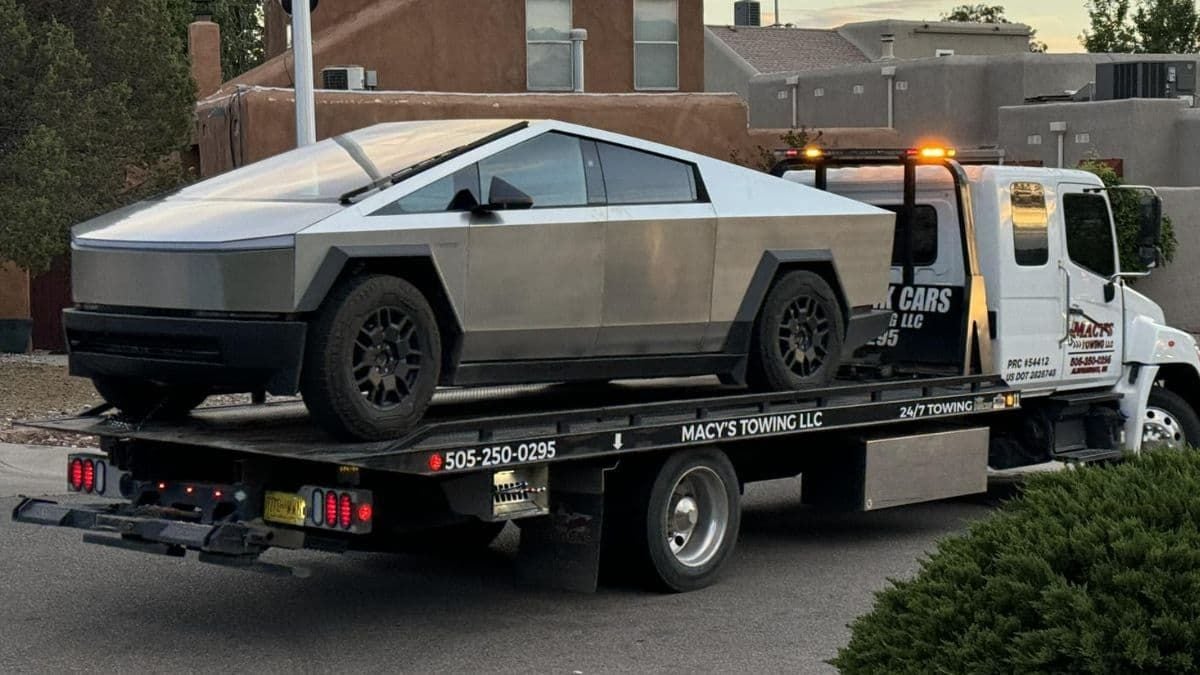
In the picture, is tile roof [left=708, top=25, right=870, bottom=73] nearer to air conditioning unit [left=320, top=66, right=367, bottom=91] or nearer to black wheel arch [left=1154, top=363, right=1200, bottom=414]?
air conditioning unit [left=320, top=66, right=367, bottom=91]

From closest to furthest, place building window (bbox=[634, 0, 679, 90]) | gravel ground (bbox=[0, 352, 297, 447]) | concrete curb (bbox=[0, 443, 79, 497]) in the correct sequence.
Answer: concrete curb (bbox=[0, 443, 79, 497]) → gravel ground (bbox=[0, 352, 297, 447]) → building window (bbox=[634, 0, 679, 90])

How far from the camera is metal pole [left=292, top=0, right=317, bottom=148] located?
1438 cm

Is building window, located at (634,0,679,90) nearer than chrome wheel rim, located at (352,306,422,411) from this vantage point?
No

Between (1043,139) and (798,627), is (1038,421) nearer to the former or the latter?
(798,627)

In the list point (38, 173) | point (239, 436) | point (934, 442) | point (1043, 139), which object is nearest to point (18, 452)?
point (38, 173)

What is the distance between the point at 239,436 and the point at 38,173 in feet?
35.5

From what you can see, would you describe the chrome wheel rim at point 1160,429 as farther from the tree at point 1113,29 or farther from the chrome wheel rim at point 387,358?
the tree at point 1113,29

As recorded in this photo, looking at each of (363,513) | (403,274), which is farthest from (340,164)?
(363,513)

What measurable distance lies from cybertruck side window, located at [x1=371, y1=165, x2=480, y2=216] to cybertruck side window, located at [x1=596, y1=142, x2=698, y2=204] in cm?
87

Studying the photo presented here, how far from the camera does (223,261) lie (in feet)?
25.0

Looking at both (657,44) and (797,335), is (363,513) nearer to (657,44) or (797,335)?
(797,335)

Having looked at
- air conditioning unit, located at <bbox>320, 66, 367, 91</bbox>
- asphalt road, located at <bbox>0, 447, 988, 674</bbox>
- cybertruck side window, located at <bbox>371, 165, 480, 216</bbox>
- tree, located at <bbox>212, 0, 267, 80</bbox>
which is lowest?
asphalt road, located at <bbox>0, 447, 988, 674</bbox>

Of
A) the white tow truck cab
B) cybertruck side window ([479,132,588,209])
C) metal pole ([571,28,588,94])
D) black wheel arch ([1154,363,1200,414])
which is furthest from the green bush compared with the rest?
metal pole ([571,28,588,94])

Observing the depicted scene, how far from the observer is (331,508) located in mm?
7695
